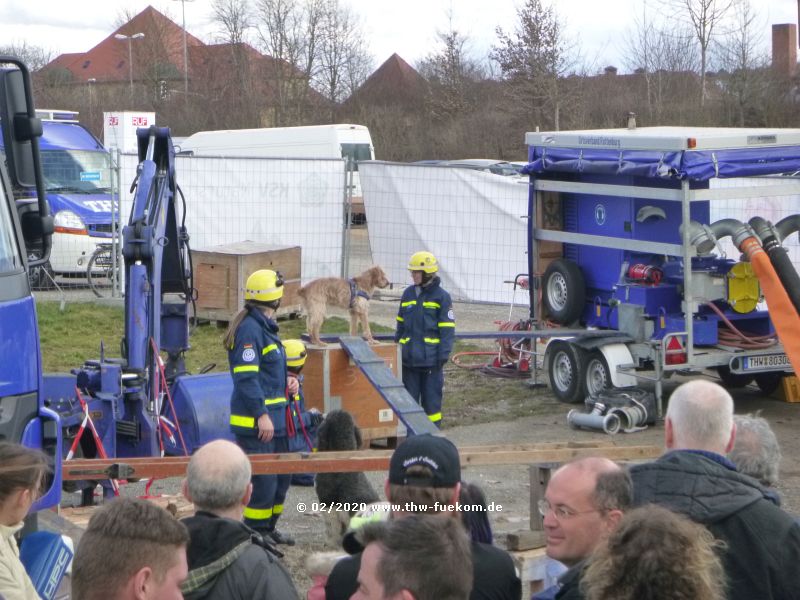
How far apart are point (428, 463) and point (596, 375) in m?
8.23

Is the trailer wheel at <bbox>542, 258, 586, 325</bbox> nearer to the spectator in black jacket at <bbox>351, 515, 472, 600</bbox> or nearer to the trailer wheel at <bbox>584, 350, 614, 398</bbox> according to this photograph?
the trailer wheel at <bbox>584, 350, 614, 398</bbox>

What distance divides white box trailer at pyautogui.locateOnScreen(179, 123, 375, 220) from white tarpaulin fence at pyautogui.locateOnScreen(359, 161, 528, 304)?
12606mm

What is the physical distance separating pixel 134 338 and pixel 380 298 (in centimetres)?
1080

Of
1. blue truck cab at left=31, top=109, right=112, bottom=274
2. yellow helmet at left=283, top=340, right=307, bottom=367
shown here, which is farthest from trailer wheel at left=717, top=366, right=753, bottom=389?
blue truck cab at left=31, top=109, right=112, bottom=274

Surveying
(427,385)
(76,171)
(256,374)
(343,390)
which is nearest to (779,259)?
(427,385)

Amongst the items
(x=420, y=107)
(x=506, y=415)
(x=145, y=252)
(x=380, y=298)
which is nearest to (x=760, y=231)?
(x=506, y=415)

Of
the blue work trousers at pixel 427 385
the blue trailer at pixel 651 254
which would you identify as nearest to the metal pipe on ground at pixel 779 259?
the blue trailer at pixel 651 254

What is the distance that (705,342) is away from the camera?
1122 cm

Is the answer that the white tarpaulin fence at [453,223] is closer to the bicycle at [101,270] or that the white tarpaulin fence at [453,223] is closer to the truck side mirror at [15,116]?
the bicycle at [101,270]

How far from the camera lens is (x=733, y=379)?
12633 millimetres

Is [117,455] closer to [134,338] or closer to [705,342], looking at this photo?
[134,338]

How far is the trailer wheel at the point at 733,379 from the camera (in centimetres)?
1254

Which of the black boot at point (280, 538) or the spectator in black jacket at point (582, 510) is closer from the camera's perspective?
the spectator in black jacket at point (582, 510)

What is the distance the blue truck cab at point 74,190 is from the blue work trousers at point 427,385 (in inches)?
393
